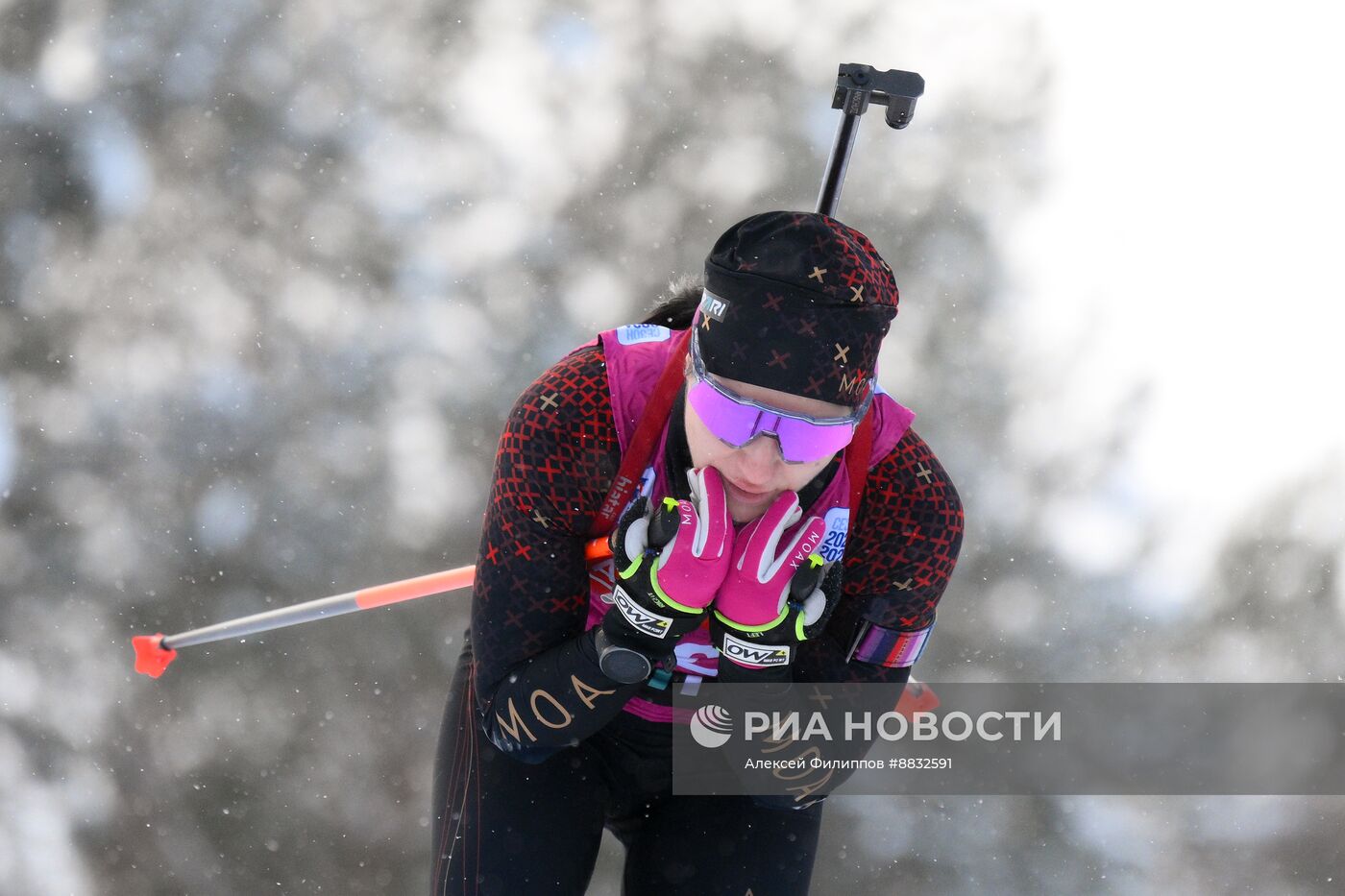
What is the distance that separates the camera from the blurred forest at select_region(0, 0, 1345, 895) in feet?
20.9

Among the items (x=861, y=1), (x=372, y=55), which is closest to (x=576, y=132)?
(x=372, y=55)

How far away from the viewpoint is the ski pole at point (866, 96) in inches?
103

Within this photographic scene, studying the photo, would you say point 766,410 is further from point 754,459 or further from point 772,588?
point 772,588

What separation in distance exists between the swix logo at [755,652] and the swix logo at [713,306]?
1.96 ft

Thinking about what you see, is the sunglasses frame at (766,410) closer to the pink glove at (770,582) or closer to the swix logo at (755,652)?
the pink glove at (770,582)

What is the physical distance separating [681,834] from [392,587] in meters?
1.30

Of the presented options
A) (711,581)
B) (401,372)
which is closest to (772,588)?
(711,581)

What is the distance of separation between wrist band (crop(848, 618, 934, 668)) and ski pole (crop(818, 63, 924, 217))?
948 mm

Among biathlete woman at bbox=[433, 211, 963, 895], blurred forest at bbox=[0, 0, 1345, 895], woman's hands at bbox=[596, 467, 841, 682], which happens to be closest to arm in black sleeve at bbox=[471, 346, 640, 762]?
biathlete woman at bbox=[433, 211, 963, 895]

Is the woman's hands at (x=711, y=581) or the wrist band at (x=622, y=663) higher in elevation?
the woman's hands at (x=711, y=581)

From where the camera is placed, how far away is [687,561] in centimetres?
204

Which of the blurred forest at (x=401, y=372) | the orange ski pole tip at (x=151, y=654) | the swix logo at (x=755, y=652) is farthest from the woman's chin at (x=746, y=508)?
the blurred forest at (x=401, y=372)

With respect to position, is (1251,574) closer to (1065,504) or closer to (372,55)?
(1065,504)

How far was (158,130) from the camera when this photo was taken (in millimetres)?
6590
